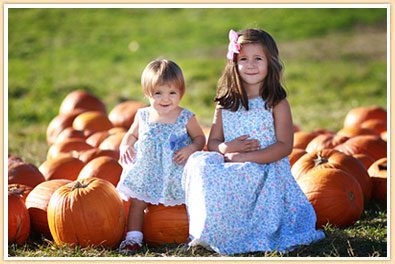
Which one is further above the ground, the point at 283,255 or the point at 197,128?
the point at 197,128

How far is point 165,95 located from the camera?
493 cm

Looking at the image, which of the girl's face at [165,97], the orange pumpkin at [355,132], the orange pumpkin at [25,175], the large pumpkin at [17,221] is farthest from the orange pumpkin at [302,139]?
the large pumpkin at [17,221]

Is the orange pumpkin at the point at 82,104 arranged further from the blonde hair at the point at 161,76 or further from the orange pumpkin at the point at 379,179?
the blonde hair at the point at 161,76

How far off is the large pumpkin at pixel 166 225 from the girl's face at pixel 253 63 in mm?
974

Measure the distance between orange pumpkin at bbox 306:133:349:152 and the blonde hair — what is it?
2.23 m

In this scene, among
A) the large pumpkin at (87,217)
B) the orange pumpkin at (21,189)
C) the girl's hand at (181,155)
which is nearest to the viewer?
the large pumpkin at (87,217)

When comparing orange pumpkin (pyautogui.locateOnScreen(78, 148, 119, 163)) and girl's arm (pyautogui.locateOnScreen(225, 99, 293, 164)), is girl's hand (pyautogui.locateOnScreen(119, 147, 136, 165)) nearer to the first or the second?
girl's arm (pyautogui.locateOnScreen(225, 99, 293, 164))

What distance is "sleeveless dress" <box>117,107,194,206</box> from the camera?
16.3 feet

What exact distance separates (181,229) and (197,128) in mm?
685

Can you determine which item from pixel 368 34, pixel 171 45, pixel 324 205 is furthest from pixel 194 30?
pixel 324 205

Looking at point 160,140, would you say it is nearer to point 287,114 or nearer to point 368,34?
point 287,114

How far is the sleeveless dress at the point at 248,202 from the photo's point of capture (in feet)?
15.3

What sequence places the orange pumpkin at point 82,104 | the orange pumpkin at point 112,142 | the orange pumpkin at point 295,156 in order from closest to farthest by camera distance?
the orange pumpkin at point 295,156, the orange pumpkin at point 112,142, the orange pumpkin at point 82,104

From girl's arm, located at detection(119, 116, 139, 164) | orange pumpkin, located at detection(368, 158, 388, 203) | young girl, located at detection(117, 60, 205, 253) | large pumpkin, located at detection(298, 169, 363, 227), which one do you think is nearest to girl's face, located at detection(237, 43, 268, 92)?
young girl, located at detection(117, 60, 205, 253)
